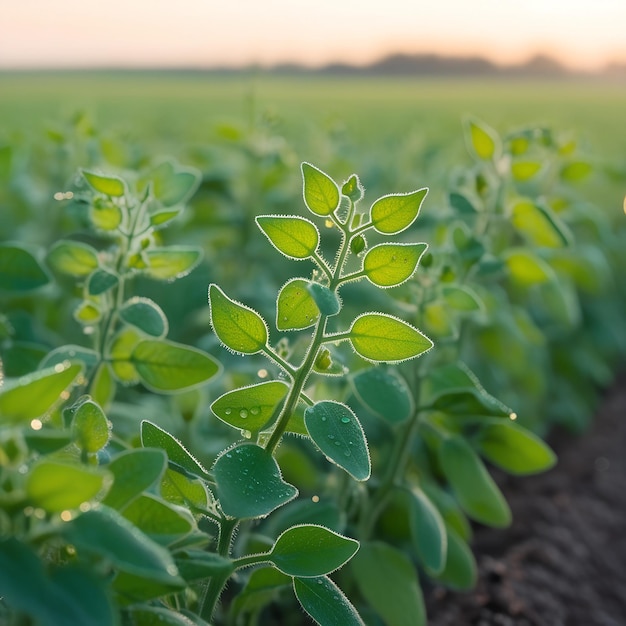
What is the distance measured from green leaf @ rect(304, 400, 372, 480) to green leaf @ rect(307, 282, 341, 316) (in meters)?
0.14

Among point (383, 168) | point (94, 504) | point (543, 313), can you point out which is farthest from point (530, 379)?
point (94, 504)

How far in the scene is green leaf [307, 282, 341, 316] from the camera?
841mm

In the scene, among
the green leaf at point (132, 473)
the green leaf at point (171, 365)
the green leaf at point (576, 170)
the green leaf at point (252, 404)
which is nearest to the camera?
the green leaf at point (132, 473)

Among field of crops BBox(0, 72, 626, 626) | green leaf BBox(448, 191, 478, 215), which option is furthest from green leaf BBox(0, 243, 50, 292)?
green leaf BBox(448, 191, 478, 215)

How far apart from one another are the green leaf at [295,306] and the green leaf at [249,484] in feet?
0.47

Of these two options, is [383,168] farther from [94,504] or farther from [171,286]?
[94,504]

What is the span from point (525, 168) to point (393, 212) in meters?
0.79

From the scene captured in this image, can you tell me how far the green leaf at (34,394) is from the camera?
0.68 meters

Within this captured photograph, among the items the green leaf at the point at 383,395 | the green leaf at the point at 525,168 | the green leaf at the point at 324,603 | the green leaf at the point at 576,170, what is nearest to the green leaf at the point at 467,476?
the green leaf at the point at 383,395

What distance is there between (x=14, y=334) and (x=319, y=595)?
1.00 metres

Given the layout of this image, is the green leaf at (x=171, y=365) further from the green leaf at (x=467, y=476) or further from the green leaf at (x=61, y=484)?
the green leaf at (x=467, y=476)

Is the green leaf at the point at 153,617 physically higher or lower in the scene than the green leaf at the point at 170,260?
lower

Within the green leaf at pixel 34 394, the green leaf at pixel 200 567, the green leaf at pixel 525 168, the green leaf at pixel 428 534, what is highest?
the green leaf at pixel 525 168

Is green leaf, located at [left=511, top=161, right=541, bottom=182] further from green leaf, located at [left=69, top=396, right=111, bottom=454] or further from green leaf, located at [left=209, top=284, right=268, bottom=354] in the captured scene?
green leaf, located at [left=69, top=396, right=111, bottom=454]
